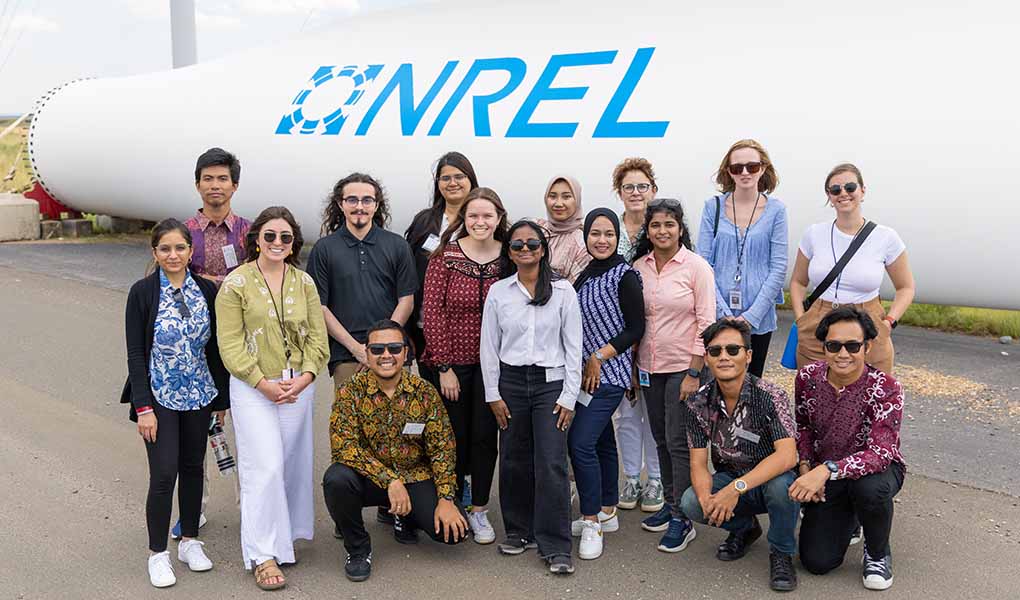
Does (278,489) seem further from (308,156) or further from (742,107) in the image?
(308,156)

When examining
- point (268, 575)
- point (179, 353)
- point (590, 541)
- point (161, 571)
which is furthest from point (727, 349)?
point (161, 571)

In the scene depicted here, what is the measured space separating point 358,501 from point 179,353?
3.08 ft

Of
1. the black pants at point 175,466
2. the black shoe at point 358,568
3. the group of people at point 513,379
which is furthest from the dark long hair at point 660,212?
the black pants at point 175,466

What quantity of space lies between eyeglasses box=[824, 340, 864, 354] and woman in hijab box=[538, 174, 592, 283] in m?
1.09

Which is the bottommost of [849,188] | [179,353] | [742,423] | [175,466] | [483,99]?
[175,466]

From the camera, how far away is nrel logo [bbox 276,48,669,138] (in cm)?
790

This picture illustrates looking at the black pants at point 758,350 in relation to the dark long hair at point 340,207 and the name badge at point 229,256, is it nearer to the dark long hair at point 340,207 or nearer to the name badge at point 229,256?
the dark long hair at point 340,207

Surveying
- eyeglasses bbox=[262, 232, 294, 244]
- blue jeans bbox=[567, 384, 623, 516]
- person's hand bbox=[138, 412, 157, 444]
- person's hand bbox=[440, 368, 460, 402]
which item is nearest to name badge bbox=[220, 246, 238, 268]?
eyeglasses bbox=[262, 232, 294, 244]

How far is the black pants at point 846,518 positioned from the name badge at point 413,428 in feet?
5.22

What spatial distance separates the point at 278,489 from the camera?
391 cm

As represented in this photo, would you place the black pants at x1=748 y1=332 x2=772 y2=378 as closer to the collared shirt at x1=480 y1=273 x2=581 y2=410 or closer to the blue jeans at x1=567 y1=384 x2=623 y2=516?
the blue jeans at x1=567 y1=384 x2=623 y2=516

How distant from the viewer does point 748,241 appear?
4480mm

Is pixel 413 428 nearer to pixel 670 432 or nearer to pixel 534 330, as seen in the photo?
pixel 534 330

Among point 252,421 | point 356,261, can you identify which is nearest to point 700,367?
point 356,261
